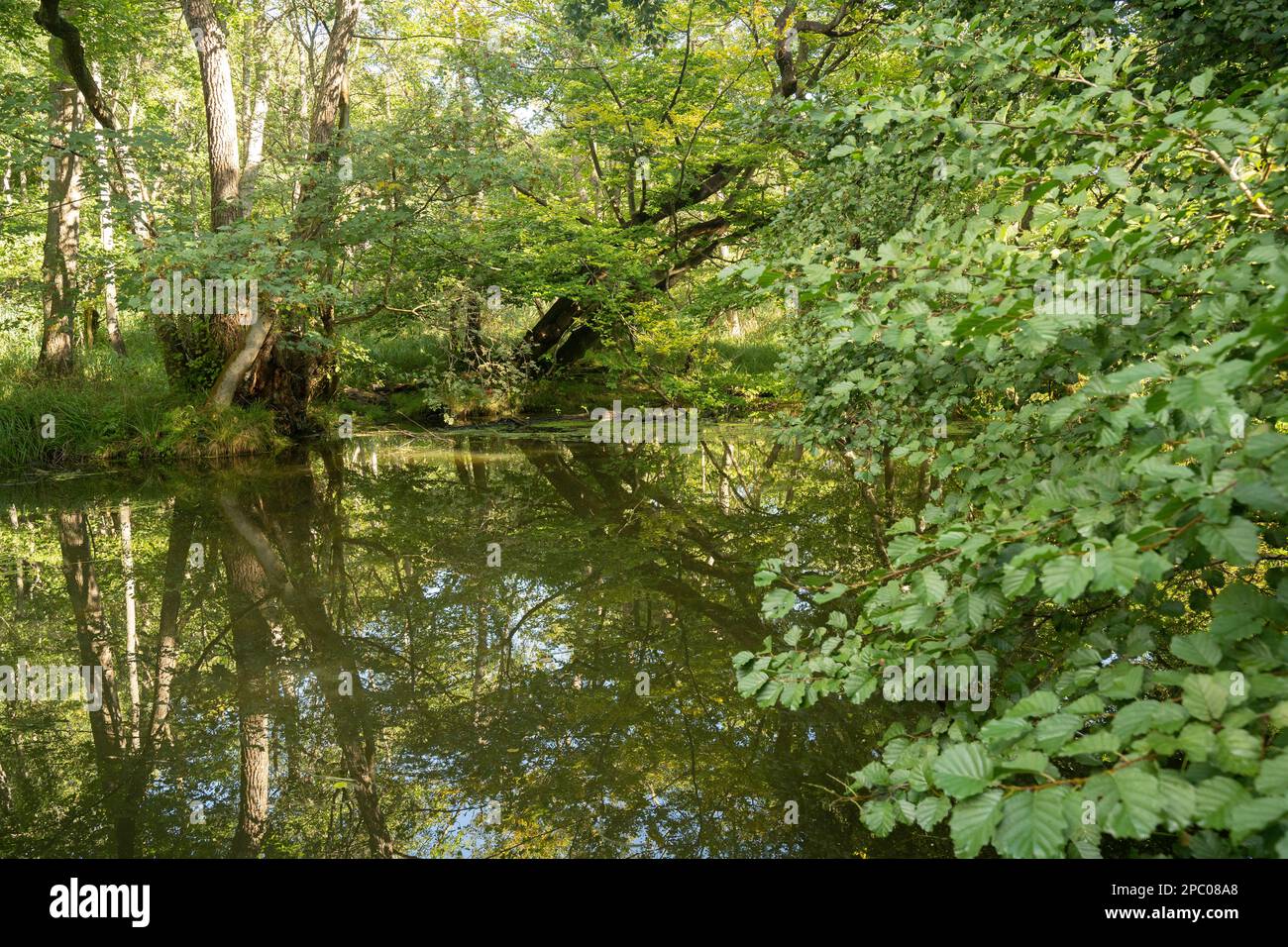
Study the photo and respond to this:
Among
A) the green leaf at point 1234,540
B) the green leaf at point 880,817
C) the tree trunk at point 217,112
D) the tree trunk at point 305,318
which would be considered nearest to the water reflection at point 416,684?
the green leaf at point 880,817

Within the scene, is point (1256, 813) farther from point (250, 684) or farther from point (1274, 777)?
point (250, 684)

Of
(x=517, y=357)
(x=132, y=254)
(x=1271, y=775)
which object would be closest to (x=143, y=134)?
(x=132, y=254)

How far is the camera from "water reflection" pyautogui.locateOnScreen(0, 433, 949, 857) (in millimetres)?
3012

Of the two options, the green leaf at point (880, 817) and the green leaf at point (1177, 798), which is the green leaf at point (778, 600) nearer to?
the green leaf at point (880, 817)

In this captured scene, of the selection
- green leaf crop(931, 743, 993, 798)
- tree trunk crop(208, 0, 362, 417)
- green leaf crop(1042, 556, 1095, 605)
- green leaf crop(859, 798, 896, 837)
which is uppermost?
tree trunk crop(208, 0, 362, 417)

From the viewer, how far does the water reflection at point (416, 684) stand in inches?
119

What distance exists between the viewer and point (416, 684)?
426 centimetres

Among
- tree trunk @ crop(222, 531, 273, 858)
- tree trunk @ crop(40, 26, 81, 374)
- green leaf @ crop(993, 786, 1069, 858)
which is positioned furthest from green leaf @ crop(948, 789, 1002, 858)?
tree trunk @ crop(40, 26, 81, 374)

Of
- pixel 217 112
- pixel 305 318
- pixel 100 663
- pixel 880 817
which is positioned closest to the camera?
pixel 880 817

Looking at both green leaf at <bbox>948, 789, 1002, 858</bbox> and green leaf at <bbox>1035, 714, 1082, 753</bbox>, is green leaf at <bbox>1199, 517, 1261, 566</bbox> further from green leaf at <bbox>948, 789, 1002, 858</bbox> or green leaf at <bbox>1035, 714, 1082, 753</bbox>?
green leaf at <bbox>948, 789, 1002, 858</bbox>

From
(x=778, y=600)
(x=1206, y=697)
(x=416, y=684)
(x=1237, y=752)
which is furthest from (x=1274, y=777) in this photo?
(x=416, y=684)

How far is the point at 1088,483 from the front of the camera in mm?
2033
